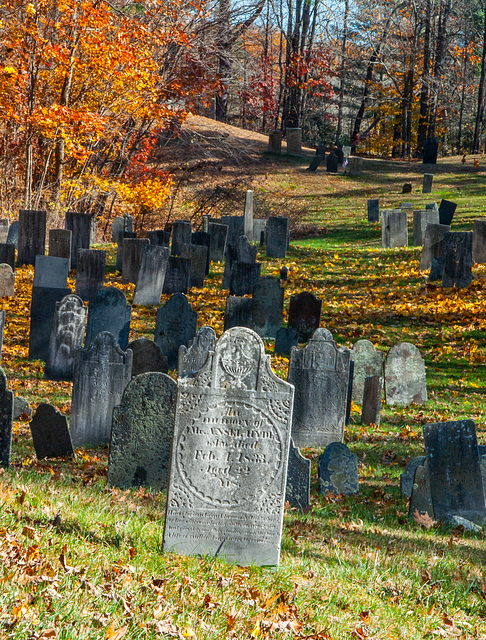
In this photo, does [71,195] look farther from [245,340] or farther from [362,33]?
[362,33]

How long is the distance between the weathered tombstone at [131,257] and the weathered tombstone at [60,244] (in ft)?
4.23

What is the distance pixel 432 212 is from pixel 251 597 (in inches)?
770

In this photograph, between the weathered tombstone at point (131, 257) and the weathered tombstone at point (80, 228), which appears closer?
the weathered tombstone at point (131, 257)

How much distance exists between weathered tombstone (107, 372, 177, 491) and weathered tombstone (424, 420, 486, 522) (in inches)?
95.3

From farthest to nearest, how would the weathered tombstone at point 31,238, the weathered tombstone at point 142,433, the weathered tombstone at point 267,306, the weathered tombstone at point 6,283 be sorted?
1. the weathered tombstone at point 31,238
2. the weathered tombstone at point 6,283
3. the weathered tombstone at point 267,306
4. the weathered tombstone at point 142,433

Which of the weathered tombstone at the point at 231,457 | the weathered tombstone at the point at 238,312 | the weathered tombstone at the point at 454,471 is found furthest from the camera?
the weathered tombstone at the point at 238,312

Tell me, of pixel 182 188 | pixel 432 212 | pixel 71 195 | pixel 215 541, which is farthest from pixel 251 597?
pixel 182 188

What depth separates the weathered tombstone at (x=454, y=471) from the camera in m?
6.56

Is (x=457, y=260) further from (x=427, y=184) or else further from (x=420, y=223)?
(x=427, y=184)

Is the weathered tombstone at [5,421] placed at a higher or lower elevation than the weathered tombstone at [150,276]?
lower

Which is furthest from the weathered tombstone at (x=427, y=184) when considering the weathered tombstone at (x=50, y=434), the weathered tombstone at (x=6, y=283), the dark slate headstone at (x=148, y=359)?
the weathered tombstone at (x=50, y=434)

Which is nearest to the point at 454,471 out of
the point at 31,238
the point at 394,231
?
the point at 31,238

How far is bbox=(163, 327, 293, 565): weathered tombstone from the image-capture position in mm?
4926

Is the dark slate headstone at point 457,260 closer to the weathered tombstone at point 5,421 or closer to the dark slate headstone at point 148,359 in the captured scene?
the dark slate headstone at point 148,359
